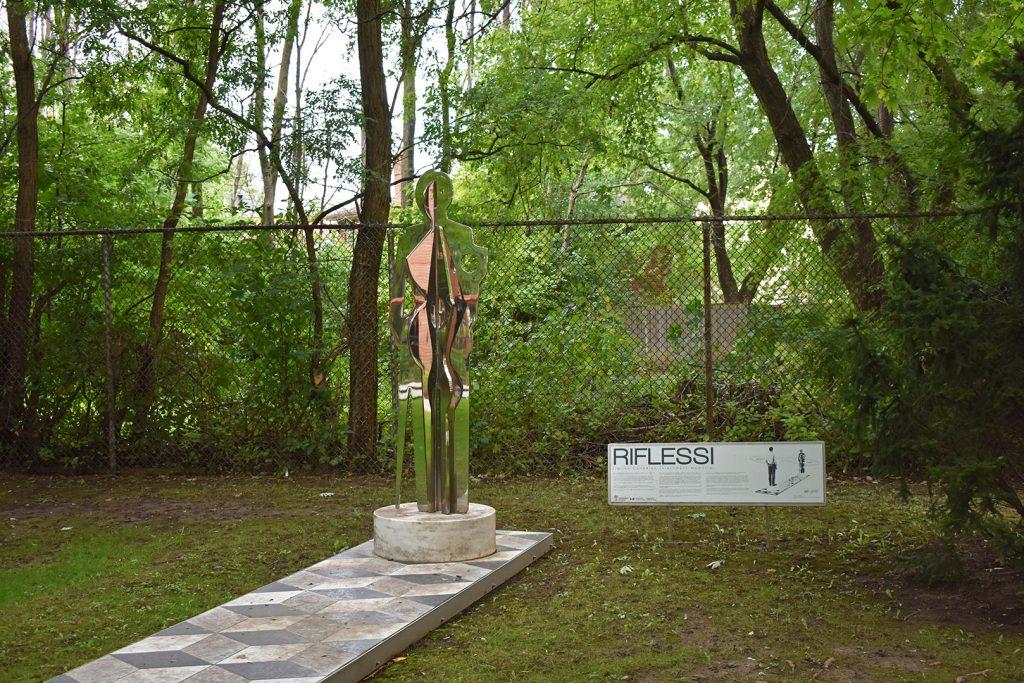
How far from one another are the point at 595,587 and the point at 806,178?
315 inches

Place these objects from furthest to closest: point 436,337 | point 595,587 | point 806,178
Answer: point 806,178, point 436,337, point 595,587

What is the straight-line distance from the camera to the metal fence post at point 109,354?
33.1ft

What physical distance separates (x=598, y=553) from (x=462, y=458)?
115 cm

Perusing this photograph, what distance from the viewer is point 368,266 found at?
10148mm

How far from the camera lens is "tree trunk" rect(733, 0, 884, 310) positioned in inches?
369

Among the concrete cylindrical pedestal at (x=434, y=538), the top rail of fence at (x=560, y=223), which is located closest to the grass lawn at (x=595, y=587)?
the concrete cylindrical pedestal at (x=434, y=538)

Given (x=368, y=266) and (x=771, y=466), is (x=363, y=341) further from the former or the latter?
(x=771, y=466)

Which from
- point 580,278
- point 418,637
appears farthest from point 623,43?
point 418,637

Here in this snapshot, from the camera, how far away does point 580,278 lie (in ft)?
33.3

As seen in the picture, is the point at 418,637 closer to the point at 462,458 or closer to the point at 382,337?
the point at 462,458

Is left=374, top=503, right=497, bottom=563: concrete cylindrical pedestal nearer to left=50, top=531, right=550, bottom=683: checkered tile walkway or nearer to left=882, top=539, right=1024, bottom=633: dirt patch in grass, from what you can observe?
left=50, top=531, right=550, bottom=683: checkered tile walkway

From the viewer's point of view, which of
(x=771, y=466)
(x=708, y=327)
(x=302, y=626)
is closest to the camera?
(x=302, y=626)

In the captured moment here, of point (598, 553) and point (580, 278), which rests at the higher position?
point (580, 278)

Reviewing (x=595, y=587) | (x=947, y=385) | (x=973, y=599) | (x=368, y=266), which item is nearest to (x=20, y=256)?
(x=368, y=266)
